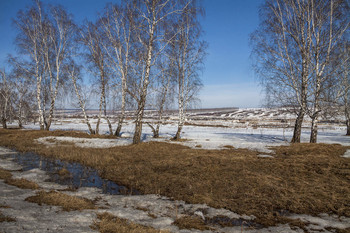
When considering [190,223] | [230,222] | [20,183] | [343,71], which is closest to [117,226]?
[190,223]

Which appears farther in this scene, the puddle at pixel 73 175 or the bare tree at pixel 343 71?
the bare tree at pixel 343 71

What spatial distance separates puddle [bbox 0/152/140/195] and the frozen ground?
1.73 feet

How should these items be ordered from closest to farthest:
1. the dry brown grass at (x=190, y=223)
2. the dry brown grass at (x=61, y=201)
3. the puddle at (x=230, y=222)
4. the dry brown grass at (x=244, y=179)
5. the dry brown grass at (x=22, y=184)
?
the dry brown grass at (x=190, y=223), the puddle at (x=230, y=222), the dry brown grass at (x=61, y=201), the dry brown grass at (x=244, y=179), the dry brown grass at (x=22, y=184)

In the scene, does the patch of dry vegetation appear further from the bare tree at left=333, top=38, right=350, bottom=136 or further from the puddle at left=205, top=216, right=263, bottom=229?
the bare tree at left=333, top=38, right=350, bottom=136

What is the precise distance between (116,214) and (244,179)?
3.89 meters

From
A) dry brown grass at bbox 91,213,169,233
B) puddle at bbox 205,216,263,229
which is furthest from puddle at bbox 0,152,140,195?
puddle at bbox 205,216,263,229

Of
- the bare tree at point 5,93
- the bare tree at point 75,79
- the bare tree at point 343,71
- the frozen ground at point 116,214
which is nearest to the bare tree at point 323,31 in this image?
the bare tree at point 343,71

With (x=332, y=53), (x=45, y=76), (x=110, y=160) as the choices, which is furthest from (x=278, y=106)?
(x=45, y=76)

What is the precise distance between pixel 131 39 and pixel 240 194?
13.2m

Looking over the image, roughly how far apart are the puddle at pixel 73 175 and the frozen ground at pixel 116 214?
0.53 m

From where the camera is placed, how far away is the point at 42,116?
776 inches

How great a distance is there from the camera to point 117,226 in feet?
10.6

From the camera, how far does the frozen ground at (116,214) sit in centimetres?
320

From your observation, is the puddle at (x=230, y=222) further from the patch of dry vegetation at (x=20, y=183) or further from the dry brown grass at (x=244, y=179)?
the patch of dry vegetation at (x=20, y=183)
